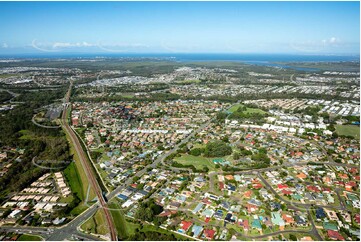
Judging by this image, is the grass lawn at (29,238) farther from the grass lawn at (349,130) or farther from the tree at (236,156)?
the grass lawn at (349,130)

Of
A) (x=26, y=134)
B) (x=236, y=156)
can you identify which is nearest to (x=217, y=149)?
(x=236, y=156)

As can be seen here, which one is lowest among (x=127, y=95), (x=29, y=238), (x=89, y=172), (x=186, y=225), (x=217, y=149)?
(x=127, y=95)

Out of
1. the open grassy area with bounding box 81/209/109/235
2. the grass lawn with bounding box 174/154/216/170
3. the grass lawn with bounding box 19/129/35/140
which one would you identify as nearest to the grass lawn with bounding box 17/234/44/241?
the open grassy area with bounding box 81/209/109/235

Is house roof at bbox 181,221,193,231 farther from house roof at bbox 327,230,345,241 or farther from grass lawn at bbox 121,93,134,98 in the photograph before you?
grass lawn at bbox 121,93,134,98

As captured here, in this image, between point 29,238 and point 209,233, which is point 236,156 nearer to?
point 209,233

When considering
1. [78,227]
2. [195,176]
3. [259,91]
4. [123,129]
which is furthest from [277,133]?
[259,91]

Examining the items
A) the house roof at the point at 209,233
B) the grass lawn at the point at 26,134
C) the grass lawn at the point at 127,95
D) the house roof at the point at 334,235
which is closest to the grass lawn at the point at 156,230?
the house roof at the point at 209,233
